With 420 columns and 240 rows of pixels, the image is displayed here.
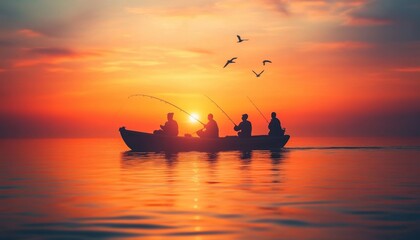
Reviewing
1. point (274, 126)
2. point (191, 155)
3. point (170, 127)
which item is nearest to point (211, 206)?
point (191, 155)

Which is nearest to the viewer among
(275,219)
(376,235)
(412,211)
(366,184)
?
(376,235)

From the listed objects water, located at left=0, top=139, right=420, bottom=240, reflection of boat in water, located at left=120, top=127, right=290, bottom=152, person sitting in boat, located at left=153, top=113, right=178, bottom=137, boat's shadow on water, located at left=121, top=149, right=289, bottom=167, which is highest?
person sitting in boat, located at left=153, top=113, right=178, bottom=137

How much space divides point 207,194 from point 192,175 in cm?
568

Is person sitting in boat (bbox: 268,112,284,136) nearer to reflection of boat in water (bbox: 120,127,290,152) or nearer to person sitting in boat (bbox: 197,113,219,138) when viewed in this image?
reflection of boat in water (bbox: 120,127,290,152)

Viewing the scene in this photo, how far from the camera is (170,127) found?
3653 cm

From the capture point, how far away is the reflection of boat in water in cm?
3712

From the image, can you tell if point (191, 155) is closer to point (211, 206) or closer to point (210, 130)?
point (210, 130)

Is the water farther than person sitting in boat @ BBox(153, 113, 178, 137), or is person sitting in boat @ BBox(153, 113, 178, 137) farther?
person sitting in boat @ BBox(153, 113, 178, 137)

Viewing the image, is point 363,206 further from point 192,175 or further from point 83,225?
point 192,175

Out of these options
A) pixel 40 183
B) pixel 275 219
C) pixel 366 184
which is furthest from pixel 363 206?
pixel 40 183

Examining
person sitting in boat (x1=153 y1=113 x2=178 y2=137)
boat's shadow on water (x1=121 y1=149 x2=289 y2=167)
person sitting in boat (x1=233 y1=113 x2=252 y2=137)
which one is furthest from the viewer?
person sitting in boat (x1=233 y1=113 x2=252 y2=137)

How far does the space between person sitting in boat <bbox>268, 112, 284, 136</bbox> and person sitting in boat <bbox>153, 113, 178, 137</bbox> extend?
715 cm

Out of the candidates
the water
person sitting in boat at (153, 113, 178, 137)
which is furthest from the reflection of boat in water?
the water

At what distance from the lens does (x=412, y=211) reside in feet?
38.7
